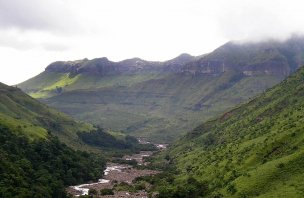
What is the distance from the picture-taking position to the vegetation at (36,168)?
130 m

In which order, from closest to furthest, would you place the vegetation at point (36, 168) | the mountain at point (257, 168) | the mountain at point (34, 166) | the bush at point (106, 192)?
1. the mountain at point (257, 168)
2. the vegetation at point (36, 168)
3. the mountain at point (34, 166)
4. the bush at point (106, 192)

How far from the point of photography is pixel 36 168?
159375 millimetres

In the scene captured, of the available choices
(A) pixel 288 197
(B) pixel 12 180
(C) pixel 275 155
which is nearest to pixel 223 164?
(C) pixel 275 155

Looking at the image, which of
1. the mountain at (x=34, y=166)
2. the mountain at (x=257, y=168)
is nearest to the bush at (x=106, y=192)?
the mountain at (x=34, y=166)

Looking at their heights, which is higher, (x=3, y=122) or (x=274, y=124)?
(x=3, y=122)

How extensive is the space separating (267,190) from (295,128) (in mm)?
36421

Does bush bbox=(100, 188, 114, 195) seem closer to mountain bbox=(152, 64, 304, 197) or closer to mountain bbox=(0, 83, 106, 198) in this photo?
mountain bbox=(0, 83, 106, 198)

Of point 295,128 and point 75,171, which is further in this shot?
point 75,171

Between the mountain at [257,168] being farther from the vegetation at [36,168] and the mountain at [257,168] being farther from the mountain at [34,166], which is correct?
the mountain at [34,166]

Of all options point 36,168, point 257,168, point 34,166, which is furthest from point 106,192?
point 257,168

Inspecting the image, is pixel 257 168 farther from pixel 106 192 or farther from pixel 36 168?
pixel 36 168

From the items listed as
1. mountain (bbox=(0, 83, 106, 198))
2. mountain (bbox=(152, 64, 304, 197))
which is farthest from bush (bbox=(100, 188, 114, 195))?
mountain (bbox=(152, 64, 304, 197))

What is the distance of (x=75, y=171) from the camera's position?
603ft

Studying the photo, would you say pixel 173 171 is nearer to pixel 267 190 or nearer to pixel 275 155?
pixel 275 155
